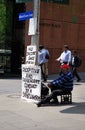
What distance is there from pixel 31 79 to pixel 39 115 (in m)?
2.30

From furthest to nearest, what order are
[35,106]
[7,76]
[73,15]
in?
[73,15]
[7,76]
[35,106]

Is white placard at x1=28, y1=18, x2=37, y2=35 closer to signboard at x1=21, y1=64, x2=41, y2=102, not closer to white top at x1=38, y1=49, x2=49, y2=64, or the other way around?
signboard at x1=21, y1=64, x2=41, y2=102

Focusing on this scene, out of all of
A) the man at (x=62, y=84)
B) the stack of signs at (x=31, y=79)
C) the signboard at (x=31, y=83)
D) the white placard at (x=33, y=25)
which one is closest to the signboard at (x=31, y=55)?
the stack of signs at (x=31, y=79)

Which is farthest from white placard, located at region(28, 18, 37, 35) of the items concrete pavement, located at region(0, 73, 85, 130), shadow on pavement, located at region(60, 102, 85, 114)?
shadow on pavement, located at region(60, 102, 85, 114)

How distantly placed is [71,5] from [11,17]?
11.7 feet

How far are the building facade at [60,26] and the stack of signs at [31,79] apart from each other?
1058 cm

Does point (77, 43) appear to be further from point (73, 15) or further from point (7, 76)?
point (7, 76)

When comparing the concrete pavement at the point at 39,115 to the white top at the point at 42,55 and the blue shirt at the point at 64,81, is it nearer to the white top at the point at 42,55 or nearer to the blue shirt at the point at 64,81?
the blue shirt at the point at 64,81

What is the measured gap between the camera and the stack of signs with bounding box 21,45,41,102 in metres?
13.3

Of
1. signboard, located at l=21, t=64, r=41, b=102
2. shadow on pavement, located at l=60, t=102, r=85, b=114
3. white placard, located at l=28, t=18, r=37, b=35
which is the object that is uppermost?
white placard, located at l=28, t=18, r=37, b=35

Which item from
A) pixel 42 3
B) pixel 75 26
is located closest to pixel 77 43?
pixel 75 26

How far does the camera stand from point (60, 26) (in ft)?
83.6

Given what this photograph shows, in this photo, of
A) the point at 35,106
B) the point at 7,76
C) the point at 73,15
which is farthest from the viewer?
the point at 73,15

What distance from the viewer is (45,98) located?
13.2 meters
